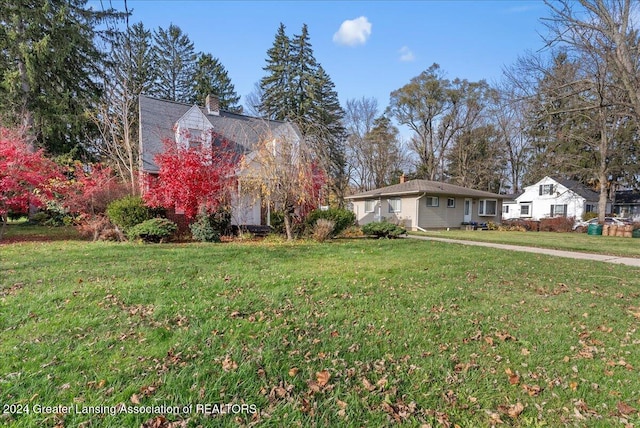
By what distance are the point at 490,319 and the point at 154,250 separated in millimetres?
7696

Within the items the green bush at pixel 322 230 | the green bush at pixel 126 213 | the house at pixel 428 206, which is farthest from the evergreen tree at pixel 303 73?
the green bush at pixel 126 213

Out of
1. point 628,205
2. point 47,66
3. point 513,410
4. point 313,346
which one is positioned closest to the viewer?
point 513,410

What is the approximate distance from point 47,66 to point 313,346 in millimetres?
24219

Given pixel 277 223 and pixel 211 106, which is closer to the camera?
pixel 277 223

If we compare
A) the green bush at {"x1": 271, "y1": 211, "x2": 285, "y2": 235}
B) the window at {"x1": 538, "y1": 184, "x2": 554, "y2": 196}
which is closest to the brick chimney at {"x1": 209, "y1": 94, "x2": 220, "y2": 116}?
the green bush at {"x1": 271, "y1": 211, "x2": 285, "y2": 235}

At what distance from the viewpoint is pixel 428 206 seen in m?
22.6

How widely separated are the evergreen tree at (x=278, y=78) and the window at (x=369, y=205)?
1271cm

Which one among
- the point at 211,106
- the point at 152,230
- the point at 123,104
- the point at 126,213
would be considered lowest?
the point at 152,230

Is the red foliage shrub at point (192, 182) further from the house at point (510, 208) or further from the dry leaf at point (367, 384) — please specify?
the house at point (510, 208)

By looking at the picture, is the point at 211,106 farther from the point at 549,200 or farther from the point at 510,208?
the point at 510,208

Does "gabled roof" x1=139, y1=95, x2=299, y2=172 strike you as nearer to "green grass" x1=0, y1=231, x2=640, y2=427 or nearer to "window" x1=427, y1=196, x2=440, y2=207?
"green grass" x1=0, y1=231, x2=640, y2=427

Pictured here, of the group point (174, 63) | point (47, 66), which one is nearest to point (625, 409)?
point (47, 66)

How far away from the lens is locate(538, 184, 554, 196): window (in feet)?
104

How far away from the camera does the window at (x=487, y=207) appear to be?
25.5 metres
